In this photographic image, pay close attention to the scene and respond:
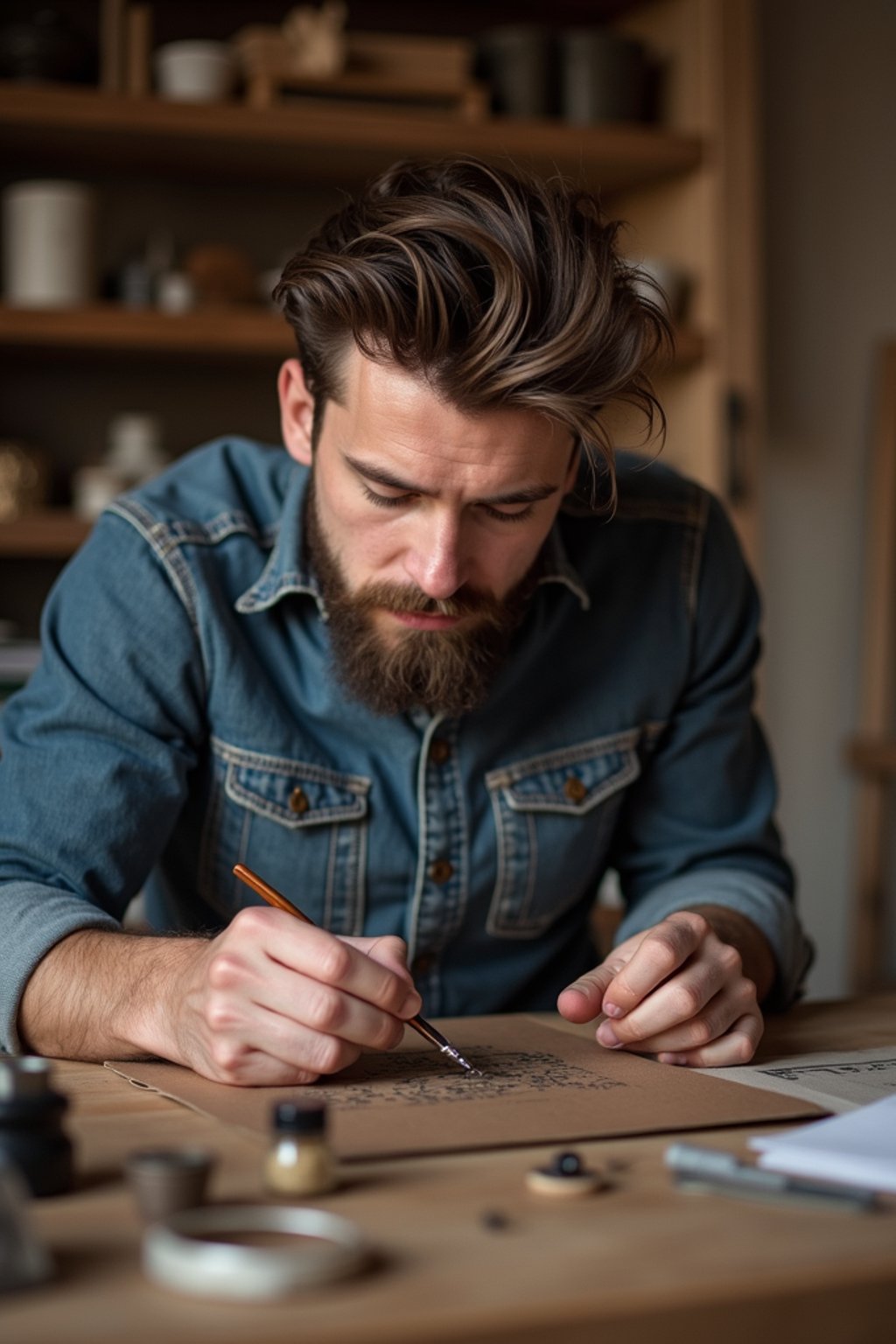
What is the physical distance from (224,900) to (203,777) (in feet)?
0.43

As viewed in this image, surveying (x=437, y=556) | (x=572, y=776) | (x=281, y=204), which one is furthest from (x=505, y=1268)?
(x=281, y=204)

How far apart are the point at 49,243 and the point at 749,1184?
2.45 m

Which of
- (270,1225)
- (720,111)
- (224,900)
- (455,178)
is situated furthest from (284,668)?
(720,111)

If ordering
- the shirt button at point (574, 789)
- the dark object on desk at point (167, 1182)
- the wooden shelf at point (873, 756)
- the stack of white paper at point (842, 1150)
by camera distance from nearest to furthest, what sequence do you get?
the dark object on desk at point (167, 1182) → the stack of white paper at point (842, 1150) → the shirt button at point (574, 789) → the wooden shelf at point (873, 756)

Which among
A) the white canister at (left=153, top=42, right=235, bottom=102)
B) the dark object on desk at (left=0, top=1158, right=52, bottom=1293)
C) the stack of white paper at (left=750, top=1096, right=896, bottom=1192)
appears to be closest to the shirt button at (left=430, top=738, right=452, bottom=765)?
the stack of white paper at (left=750, top=1096, right=896, bottom=1192)

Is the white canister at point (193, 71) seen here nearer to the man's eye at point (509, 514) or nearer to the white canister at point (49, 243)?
the white canister at point (49, 243)

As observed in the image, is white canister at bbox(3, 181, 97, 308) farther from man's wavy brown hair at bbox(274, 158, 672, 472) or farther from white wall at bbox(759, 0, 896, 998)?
white wall at bbox(759, 0, 896, 998)

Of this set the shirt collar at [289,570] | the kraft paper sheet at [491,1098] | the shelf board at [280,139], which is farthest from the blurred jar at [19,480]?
the kraft paper sheet at [491,1098]

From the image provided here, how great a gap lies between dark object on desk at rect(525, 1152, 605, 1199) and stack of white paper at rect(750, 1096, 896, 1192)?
112 millimetres

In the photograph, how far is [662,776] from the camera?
5.63 ft

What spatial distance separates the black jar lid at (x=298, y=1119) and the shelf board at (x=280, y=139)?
228 cm

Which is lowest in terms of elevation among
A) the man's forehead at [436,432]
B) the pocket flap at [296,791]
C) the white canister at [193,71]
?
the pocket flap at [296,791]

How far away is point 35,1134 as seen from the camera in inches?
31.6

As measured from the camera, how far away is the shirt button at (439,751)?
158cm
